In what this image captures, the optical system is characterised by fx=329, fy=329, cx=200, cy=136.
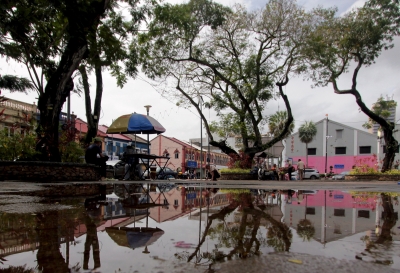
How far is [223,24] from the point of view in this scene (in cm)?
1867

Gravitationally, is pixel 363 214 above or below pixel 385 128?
below

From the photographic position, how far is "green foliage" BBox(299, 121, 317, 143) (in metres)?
52.8

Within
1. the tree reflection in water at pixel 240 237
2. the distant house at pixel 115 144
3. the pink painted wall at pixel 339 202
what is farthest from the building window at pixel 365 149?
the tree reflection in water at pixel 240 237

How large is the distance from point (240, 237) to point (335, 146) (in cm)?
5588

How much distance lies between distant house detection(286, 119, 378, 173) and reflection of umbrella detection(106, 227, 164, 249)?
167 feet

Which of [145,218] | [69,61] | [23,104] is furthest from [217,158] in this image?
[145,218]

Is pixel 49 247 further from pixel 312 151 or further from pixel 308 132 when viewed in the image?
pixel 312 151

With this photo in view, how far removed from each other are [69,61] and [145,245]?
29.3 ft

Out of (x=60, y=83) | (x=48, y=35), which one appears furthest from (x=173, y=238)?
(x=48, y=35)

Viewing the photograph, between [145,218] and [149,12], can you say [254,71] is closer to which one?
[149,12]

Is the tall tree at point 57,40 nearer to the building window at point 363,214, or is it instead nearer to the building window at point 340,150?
the building window at point 363,214

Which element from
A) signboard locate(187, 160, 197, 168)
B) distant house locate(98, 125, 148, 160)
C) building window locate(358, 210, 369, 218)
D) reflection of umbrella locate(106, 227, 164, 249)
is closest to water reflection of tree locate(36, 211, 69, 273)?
reflection of umbrella locate(106, 227, 164, 249)

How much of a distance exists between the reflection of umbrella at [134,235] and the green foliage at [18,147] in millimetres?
7938

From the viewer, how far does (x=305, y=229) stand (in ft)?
8.04
